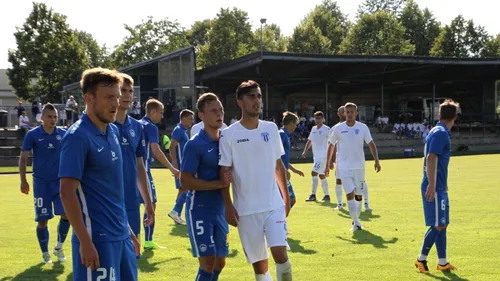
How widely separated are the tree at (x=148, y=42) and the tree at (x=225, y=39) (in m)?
5.69

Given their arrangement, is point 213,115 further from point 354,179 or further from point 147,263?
point 354,179

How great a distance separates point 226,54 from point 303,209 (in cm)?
7175

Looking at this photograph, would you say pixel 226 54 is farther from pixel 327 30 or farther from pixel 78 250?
pixel 78 250

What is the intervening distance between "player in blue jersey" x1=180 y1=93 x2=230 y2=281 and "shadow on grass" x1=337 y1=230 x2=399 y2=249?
438 centimetres

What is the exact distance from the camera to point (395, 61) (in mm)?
42719

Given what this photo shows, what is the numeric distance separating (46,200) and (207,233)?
12.5ft

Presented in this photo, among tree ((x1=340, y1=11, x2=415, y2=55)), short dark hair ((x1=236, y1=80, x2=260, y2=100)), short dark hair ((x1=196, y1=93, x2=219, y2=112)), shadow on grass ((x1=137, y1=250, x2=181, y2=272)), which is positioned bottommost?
shadow on grass ((x1=137, y1=250, x2=181, y2=272))

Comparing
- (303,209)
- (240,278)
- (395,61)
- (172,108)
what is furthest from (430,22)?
(240,278)

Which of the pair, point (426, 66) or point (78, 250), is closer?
point (78, 250)

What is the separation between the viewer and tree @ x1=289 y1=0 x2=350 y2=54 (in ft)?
287

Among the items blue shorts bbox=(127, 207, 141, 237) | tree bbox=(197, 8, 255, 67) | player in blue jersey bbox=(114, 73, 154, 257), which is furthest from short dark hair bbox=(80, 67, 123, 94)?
tree bbox=(197, 8, 255, 67)

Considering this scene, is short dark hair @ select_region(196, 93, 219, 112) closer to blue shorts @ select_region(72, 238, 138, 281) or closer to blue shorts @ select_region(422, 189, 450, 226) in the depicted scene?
blue shorts @ select_region(72, 238, 138, 281)

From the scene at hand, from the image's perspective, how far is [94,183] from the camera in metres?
4.48

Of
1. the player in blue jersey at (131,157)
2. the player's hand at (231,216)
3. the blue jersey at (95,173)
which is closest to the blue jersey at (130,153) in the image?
the player in blue jersey at (131,157)
